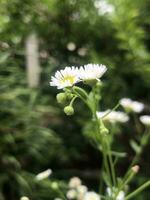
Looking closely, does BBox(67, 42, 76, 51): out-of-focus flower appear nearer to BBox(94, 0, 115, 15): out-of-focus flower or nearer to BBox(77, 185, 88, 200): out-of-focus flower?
BBox(94, 0, 115, 15): out-of-focus flower

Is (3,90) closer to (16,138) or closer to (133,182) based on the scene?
(16,138)

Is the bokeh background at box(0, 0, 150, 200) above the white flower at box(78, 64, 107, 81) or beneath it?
above

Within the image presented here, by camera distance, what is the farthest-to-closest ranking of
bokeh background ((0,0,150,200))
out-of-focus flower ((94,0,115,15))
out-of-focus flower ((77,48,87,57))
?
out-of-focus flower ((77,48,87,57))
out-of-focus flower ((94,0,115,15))
bokeh background ((0,0,150,200))

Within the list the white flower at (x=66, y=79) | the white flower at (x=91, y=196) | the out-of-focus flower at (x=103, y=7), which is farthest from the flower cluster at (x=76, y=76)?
the out-of-focus flower at (x=103, y=7)

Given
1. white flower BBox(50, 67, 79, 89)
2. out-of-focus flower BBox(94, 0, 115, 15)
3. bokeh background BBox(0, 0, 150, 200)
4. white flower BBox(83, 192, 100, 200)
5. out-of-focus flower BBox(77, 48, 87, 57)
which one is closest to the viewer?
white flower BBox(50, 67, 79, 89)

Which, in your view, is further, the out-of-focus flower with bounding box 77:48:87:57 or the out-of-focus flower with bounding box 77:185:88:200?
the out-of-focus flower with bounding box 77:48:87:57

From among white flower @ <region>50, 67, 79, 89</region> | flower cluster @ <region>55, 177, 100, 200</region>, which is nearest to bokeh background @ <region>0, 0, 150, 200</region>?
flower cluster @ <region>55, 177, 100, 200</region>

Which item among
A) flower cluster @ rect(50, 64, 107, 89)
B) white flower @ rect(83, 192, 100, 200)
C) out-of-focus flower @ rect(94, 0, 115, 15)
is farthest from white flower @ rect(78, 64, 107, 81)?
out-of-focus flower @ rect(94, 0, 115, 15)

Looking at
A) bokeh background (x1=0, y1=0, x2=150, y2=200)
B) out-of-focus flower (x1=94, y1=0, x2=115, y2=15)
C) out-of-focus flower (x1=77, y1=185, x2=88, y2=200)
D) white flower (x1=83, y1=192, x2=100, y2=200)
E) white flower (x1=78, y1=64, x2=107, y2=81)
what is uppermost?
out-of-focus flower (x1=94, y1=0, x2=115, y2=15)

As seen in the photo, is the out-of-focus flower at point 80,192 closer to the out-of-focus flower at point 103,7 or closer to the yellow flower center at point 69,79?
the yellow flower center at point 69,79
